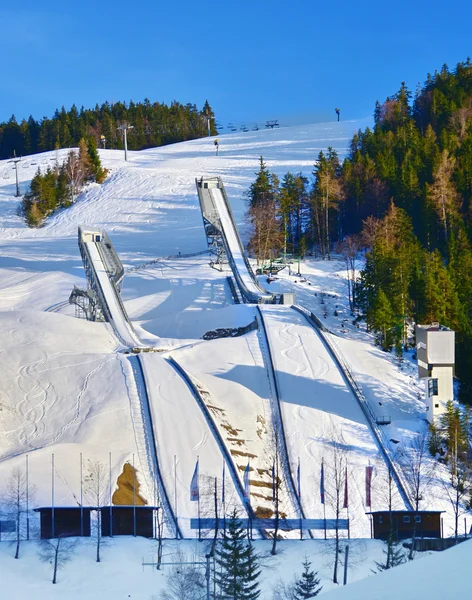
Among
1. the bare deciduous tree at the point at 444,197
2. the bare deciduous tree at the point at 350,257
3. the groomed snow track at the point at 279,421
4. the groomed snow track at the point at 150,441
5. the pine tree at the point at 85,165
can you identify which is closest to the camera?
the groomed snow track at the point at 150,441

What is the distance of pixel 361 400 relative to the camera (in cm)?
2631

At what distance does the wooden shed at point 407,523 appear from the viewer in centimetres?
1850

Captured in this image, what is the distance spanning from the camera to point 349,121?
88.3 metres

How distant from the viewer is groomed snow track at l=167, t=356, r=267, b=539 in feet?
66.7

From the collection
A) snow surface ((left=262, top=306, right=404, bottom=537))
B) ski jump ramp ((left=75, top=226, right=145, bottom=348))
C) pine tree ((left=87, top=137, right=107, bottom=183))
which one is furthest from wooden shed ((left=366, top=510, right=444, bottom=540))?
pine tree ((left=87, top=137, right=107, bottom=183))

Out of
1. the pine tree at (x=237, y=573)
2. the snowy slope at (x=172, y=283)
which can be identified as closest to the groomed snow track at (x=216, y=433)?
the snowy slope at (x=172, y=283)

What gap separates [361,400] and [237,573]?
12411 millimetres

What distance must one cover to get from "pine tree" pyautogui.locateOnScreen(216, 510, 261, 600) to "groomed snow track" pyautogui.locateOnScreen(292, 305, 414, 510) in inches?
244

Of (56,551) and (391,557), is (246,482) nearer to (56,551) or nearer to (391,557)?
(391,557)

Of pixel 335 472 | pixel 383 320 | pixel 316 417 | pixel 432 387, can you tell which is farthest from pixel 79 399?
pixel 383 320

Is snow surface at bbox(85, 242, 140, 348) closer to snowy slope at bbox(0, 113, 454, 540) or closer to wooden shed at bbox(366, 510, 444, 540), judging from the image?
snowy slope at bbox(0, 113, 454, 540)

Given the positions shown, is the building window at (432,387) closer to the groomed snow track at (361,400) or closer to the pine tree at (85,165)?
the groomed snow track at (361,400)

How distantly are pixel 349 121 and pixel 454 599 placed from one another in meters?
85.6

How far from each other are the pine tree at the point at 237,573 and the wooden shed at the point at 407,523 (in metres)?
3.93
